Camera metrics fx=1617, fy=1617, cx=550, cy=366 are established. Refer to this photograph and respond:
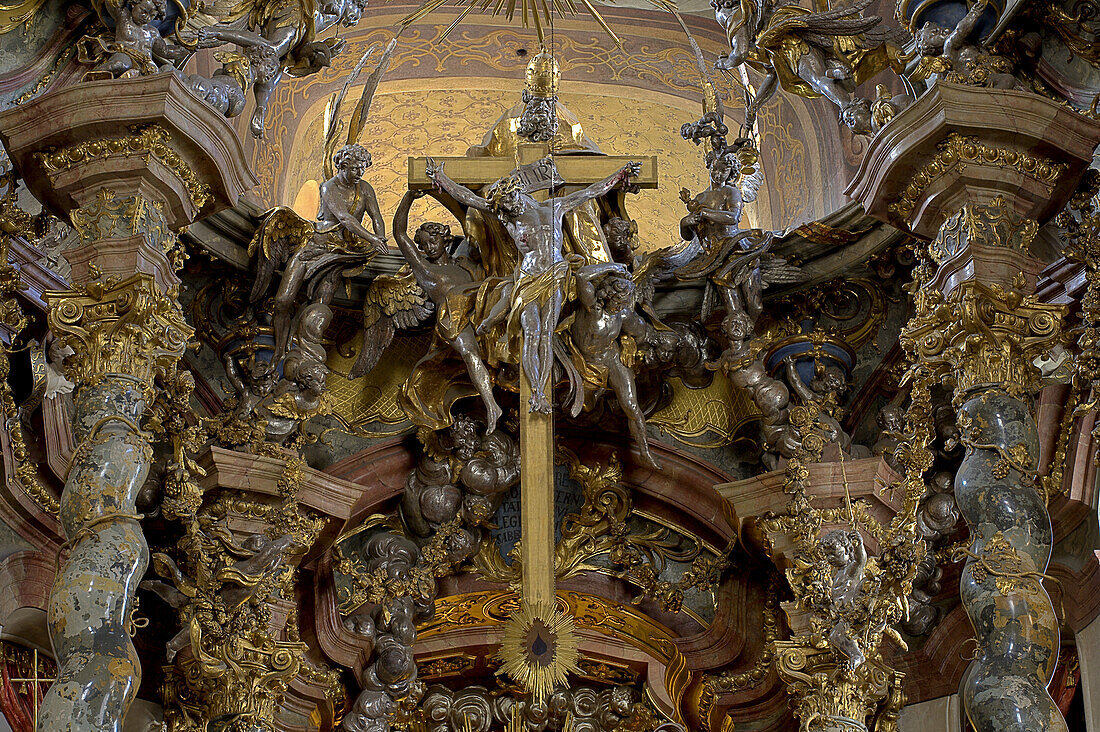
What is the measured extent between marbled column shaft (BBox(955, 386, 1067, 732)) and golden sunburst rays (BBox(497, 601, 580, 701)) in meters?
2.44

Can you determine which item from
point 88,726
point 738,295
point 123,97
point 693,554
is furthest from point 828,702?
point 123,97

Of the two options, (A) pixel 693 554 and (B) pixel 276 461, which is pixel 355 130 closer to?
(B) pixel 276 461

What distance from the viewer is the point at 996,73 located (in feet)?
29.1

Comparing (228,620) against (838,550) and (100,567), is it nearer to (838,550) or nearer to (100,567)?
(100,567)

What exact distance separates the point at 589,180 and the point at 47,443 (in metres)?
3.86

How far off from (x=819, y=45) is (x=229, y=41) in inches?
137

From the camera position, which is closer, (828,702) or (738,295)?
(828,702)

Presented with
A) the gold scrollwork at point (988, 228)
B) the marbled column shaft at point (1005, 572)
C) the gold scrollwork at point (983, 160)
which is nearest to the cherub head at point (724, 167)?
the gold scrollwork at point (983, 160)

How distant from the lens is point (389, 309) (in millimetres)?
10875

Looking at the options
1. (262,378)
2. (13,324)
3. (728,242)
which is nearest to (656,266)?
(728,242)

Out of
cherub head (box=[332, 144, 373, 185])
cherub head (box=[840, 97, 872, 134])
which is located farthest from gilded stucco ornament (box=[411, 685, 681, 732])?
cherub head (box=[840, 97, 872, 134])

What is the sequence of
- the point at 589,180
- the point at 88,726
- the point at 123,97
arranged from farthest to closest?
1. the point at 589,180
2. the point at 123,97
3. the point at 88,726

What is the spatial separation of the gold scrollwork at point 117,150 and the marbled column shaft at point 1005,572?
4.40m

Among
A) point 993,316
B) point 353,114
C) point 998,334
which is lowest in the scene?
point 998,334
